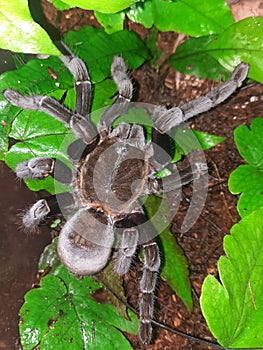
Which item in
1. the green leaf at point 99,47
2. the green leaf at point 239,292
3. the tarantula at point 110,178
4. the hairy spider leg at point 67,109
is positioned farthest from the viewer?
the green leaf at point 99,47

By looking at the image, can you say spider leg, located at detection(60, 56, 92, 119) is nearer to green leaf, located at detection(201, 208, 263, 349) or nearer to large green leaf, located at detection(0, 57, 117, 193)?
large green leaf, located at detection(0, 57, 117, 193)

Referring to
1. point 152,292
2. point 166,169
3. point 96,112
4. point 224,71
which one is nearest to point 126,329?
point 152,292

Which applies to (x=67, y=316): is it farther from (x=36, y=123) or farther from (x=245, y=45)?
(x=245, y=45)

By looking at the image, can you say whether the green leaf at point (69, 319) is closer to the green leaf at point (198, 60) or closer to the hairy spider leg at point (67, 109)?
the hairy spider leg at point (67, 109)

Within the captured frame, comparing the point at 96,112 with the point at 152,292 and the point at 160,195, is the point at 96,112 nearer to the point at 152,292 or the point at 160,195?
the point at 160,195

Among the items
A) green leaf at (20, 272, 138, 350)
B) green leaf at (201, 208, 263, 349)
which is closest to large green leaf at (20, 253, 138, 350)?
green leaf at (20, 272, 138, 350)

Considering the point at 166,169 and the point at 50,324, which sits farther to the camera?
the point at 166,169

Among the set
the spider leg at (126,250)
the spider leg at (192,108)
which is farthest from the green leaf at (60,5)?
the spider leg at (126,250)
